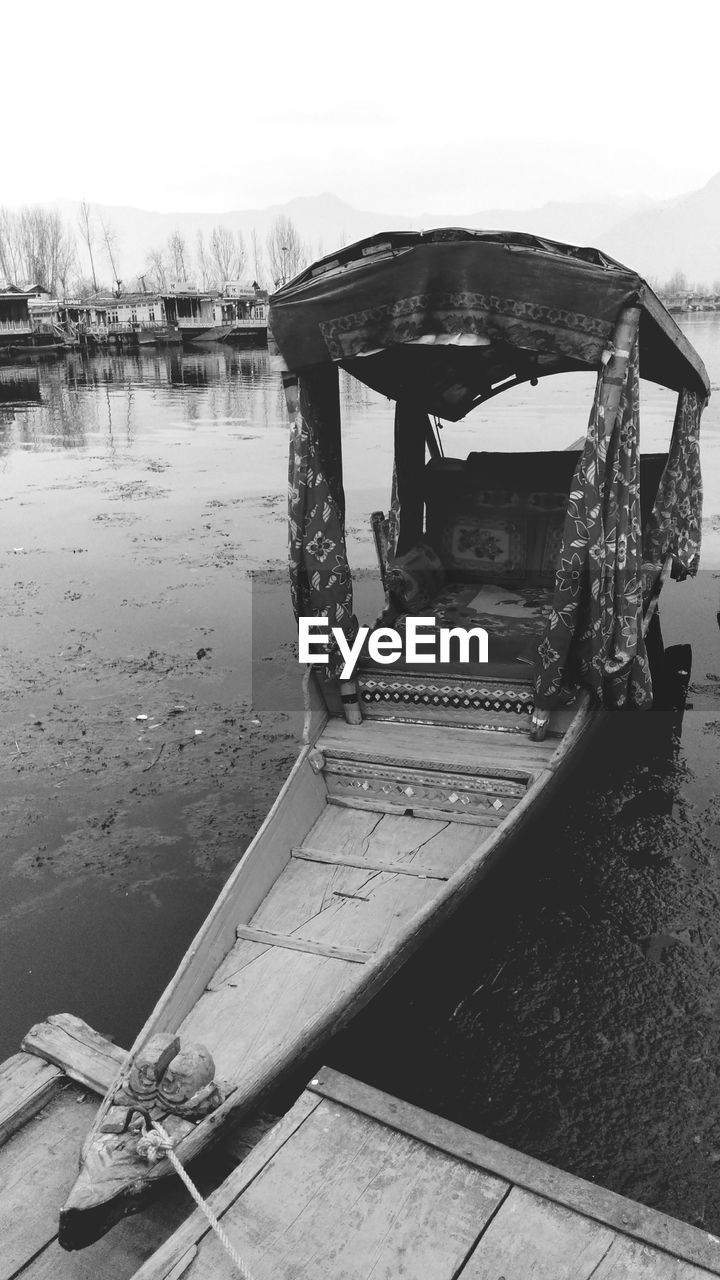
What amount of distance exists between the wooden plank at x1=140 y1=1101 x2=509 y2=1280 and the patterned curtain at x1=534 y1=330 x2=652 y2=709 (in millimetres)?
3089

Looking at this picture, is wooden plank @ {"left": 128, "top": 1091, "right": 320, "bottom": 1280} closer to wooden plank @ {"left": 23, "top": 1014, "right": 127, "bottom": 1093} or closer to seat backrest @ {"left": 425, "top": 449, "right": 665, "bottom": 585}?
wooden plank @ {"left": 23, "top": 1014, "right": 127, "bottom": 1093}

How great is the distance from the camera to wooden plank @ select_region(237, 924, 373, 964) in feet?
12.8

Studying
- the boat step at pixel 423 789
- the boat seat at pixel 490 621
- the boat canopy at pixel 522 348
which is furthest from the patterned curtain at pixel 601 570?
the boat step at pixel 423 789

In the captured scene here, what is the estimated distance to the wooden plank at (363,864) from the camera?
15.1 ft

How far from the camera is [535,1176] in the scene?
2969mm

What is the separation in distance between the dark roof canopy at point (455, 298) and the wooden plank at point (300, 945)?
333cm

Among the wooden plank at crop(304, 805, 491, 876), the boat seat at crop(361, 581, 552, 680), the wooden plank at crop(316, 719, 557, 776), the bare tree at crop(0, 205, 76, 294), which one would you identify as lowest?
the wooden plank at crop(304, 805, 491, 876)

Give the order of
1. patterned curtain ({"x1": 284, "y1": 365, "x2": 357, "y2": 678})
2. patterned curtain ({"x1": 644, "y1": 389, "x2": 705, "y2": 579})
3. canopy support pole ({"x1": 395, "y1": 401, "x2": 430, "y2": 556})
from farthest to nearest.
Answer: canopy support pole ({"x1": 395, "y1": 401, "x2": 430, "y2": 556}) → patterned curtain ({"x1": 644, "y1": 389, "x2": 705, "y2": 579}) → patterned curtain ({"x1": 284, "y1": 365, "x2": 357, "y2": 678})

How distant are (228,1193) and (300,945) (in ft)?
3.96

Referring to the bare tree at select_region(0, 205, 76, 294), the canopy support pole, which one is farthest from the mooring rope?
the bare tree at select_region(0, 205, 76, 294)

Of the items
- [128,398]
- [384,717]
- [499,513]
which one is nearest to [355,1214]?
[384,717]

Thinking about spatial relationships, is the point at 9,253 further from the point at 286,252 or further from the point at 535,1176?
the point at 535,1176

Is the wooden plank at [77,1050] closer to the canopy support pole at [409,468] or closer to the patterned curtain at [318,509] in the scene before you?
the patterned curtain at [318,509]

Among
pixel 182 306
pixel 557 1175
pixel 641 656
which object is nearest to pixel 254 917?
pixel 557 1175
